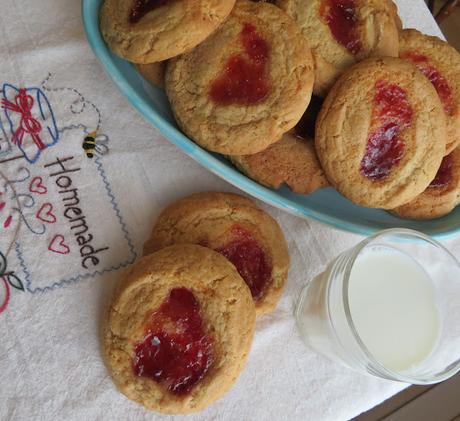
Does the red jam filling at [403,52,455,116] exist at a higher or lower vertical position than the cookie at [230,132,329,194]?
higher

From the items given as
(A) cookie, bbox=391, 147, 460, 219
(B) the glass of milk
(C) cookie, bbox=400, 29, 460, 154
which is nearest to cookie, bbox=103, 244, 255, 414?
(B) the glass of milk

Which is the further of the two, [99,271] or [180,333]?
[99,271]

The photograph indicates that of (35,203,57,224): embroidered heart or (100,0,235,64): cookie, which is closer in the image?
(100,0,235,64): cookie

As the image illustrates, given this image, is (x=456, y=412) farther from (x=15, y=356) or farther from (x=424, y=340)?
(x=15, y=356)

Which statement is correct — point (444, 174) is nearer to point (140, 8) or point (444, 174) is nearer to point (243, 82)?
point (243, 82)

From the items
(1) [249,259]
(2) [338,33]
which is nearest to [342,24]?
(2) [338,33]

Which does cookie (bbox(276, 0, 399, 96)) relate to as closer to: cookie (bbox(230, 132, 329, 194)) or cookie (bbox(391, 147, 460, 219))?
cookie (bbox(230, 132, 329, 194))
